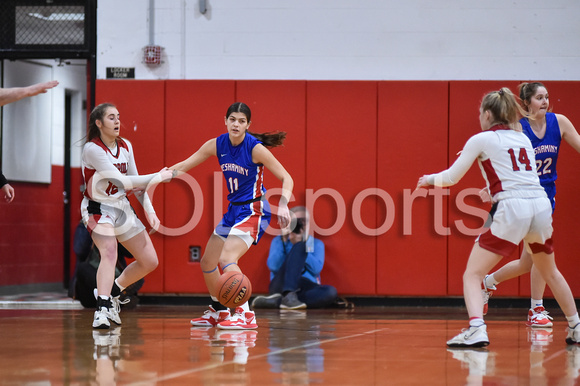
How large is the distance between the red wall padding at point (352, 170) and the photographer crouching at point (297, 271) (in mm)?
276

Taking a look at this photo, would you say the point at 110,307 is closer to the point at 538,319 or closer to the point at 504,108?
the point at 504,108

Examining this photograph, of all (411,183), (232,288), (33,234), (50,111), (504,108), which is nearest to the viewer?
(504,108)

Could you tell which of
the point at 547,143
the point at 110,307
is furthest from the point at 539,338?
the point at 110,307

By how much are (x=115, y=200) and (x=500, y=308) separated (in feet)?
15.0

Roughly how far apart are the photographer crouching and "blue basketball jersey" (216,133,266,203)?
2373 millimetres

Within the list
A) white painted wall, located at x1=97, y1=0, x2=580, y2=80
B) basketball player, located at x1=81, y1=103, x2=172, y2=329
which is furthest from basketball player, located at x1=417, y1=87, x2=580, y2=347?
white painted wall, located at x1=97, y1=0, x2=580, y2=80

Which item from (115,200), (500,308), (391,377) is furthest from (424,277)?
(391,377)

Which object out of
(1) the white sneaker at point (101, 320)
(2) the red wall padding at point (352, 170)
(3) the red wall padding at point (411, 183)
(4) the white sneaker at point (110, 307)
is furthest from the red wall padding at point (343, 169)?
(1) the white sneaker at point (101, 320)

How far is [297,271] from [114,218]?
263cm

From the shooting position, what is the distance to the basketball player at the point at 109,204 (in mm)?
5707

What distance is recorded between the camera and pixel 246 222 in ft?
18.3

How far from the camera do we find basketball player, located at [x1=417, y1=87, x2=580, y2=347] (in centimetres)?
440

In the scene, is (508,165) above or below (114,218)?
above

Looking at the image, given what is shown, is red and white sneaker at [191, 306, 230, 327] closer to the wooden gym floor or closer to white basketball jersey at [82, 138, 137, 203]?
the wooden gym floor
